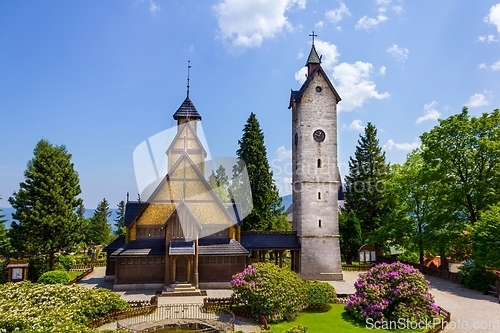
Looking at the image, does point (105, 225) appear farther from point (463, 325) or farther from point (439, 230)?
point (463, 325)

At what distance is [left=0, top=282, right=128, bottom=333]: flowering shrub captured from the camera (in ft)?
39.9

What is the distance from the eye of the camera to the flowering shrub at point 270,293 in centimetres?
1596

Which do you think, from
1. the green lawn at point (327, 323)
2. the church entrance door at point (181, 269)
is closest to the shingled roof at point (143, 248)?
the church entrance door at point (181, 269)

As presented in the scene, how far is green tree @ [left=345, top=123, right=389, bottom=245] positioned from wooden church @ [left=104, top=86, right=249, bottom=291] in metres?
18.9

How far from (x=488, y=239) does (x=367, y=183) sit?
19478 millimetres

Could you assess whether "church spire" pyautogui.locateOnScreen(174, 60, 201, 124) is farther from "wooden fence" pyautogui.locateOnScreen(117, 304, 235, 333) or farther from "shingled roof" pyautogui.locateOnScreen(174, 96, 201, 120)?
"wooden fence" pyautogui.locateOnScreen(117, 304, 235, 333)

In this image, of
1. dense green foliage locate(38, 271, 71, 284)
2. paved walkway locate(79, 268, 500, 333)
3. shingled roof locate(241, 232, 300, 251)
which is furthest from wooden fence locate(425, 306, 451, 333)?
dense green foliage locate(38, 271, 71, 284)

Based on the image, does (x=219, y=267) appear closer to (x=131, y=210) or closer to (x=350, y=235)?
(x=131, y=210)

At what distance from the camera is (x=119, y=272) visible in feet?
72.9

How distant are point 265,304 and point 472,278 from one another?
1469 centimetres

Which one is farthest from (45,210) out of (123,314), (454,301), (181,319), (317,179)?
(454,301)

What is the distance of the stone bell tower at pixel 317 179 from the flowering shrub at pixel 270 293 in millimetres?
8937

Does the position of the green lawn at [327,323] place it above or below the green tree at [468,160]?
below

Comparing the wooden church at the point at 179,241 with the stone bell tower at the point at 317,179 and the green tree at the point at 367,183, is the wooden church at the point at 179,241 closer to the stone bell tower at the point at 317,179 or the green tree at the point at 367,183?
the stone bell tower at the point at 317,179
